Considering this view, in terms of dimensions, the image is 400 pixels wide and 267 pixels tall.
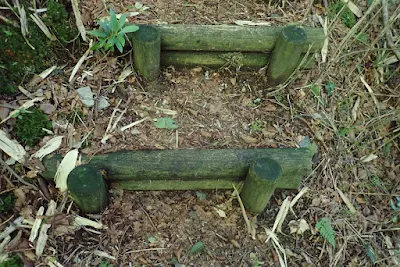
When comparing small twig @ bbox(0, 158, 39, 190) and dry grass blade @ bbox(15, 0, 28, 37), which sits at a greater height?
dry grass blade @ bbox(15, 0, 28, 37)

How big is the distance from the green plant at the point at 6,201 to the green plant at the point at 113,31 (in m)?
1.06

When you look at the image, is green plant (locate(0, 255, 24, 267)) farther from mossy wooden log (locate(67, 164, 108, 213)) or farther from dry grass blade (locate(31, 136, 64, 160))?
dry grass blade (locate(31, 136, 64, 160))

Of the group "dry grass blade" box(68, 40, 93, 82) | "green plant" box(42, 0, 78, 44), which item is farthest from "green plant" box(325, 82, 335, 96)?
"green plant" box(42, 0, 78, 44)

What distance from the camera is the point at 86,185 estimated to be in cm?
203

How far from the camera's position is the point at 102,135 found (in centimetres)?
241

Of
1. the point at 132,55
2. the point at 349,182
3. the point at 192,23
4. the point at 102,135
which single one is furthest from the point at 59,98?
the point at 349,182

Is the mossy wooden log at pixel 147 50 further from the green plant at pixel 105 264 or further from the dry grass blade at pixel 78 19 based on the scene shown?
the green plant at pixel 105 264

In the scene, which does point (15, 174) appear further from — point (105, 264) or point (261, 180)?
point (261, 180)

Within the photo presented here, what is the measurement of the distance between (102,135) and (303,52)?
5.01 ft

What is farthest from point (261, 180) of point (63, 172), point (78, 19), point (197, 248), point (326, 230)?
point (78, 19)

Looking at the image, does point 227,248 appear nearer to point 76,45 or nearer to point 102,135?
point 102,135

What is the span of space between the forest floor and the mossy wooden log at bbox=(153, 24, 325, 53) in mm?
211

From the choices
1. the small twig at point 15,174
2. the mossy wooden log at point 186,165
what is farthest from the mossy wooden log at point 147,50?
the small twig at point 15,174

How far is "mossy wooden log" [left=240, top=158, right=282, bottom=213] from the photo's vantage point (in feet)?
7.10
